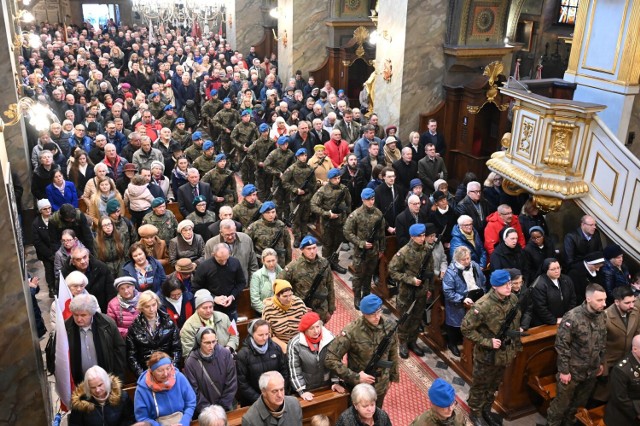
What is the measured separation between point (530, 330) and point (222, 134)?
897cm

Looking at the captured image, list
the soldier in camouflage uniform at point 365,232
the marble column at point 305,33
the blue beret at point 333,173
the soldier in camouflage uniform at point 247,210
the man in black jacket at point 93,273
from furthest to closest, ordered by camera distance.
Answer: the marble column at point 305,33 < the blue beret at point 333,173 < the soldier in camouflage uniform at point 247,210 < the soldier in camouflage uniform at point 365,232 < the man in black jacket at point 93,273

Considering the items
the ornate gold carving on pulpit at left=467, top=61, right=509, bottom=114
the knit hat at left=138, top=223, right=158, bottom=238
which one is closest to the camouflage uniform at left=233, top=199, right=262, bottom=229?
the knit hat at left=138, top=223, right=158, bottom=238

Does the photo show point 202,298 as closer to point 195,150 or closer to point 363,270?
point 363,270

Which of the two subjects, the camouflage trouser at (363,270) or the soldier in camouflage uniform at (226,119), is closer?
the camouflage trouser at (363,270)

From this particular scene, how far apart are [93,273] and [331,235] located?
384 centimetres

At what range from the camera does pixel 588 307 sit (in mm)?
5793

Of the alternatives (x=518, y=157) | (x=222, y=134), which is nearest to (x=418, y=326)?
(x=518, y=157)

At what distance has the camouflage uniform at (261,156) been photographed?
11.6 metres

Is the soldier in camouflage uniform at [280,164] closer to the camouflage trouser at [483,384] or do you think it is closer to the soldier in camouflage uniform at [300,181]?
the soldier in camouflage uniform at [300,181]

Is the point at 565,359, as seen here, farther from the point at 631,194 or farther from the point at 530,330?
the point at 631,194

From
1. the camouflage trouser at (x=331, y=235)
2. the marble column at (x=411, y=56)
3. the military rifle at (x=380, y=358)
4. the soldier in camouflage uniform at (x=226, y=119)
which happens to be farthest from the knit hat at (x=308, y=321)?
the soldier in camouflage uniform at (x=226, y=119)

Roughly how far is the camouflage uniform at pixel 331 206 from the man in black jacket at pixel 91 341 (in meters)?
4.05

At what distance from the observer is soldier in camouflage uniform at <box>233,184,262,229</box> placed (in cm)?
823

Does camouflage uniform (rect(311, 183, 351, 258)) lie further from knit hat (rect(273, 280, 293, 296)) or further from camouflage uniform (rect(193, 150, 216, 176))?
knit hat (rect(273, 280, 293, 296))
